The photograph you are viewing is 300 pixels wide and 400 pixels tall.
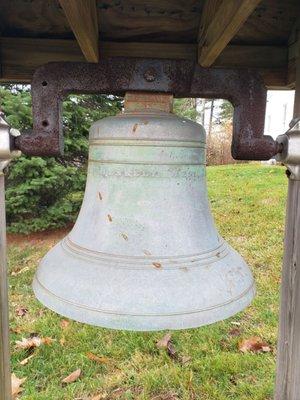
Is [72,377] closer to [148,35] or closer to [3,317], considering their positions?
[3,317]

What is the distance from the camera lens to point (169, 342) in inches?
99.7

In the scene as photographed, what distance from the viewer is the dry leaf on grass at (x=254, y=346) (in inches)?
94.9

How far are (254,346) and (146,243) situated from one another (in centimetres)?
175

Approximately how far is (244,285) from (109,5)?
0.92 m

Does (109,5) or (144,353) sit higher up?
(109,5)

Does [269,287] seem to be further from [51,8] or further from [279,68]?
[51,8]

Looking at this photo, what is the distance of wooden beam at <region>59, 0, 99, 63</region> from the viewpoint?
2.72 feet

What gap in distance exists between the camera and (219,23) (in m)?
0.92

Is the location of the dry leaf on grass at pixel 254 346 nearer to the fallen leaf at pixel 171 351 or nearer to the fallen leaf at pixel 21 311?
the fallen leaf at pixel 171 351

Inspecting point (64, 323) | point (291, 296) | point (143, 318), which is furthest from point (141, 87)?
point (64, 323)

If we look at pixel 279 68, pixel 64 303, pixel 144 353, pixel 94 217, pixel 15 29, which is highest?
pixel 15 29

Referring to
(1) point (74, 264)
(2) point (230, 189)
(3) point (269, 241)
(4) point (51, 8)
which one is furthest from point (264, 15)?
(2) point (230, 189)

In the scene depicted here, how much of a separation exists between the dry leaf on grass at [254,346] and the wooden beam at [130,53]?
1691 millimetres

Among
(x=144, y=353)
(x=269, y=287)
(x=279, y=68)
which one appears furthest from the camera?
(x=269, y=287)
